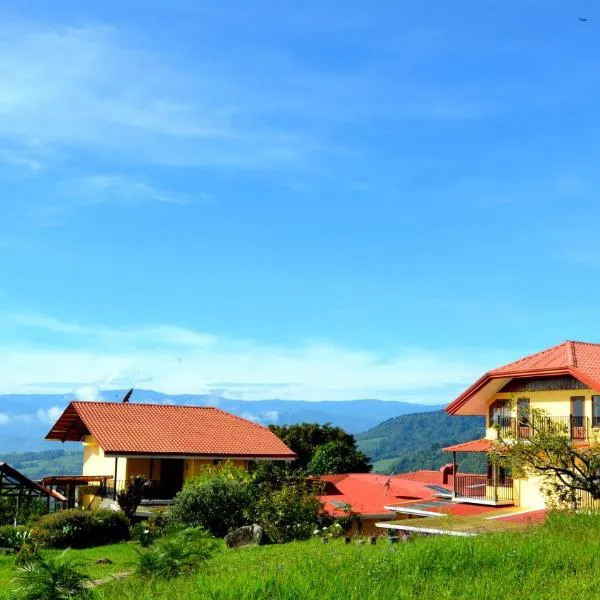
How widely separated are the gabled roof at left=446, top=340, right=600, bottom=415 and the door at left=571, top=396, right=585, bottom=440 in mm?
1147

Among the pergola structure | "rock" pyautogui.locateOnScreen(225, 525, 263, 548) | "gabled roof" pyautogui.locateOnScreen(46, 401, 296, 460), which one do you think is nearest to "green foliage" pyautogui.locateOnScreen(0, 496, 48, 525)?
the pergola structure

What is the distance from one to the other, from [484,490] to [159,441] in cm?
1621

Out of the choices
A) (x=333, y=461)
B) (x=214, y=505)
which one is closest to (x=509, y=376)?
(x=214, y=505)

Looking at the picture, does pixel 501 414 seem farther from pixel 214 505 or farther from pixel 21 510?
pixel 21 510

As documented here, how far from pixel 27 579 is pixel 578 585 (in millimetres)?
8165

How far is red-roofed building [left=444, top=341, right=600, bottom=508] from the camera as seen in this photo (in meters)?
31.7

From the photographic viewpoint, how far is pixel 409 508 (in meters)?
33.5

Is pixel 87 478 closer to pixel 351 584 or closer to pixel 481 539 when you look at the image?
pixel 481 539

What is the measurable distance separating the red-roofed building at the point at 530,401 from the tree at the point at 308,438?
86.3ft

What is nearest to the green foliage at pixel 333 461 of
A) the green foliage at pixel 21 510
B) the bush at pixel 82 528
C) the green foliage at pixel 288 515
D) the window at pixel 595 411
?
the green foliage at pixel 21 510

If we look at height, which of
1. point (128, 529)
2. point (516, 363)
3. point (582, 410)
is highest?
point (516, 363)

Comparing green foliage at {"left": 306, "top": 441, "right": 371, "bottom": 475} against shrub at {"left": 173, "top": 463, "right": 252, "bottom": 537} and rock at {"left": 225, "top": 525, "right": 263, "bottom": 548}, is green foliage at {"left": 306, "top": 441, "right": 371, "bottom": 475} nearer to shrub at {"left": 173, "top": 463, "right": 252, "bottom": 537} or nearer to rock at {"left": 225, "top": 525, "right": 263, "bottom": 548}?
shrub at {"left": 173, "top": 463, "right": 252, "bottom": 537}

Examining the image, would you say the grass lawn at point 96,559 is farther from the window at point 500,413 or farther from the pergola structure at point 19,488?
the window at point 500,413

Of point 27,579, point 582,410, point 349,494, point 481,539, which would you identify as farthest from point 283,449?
point 27,579
